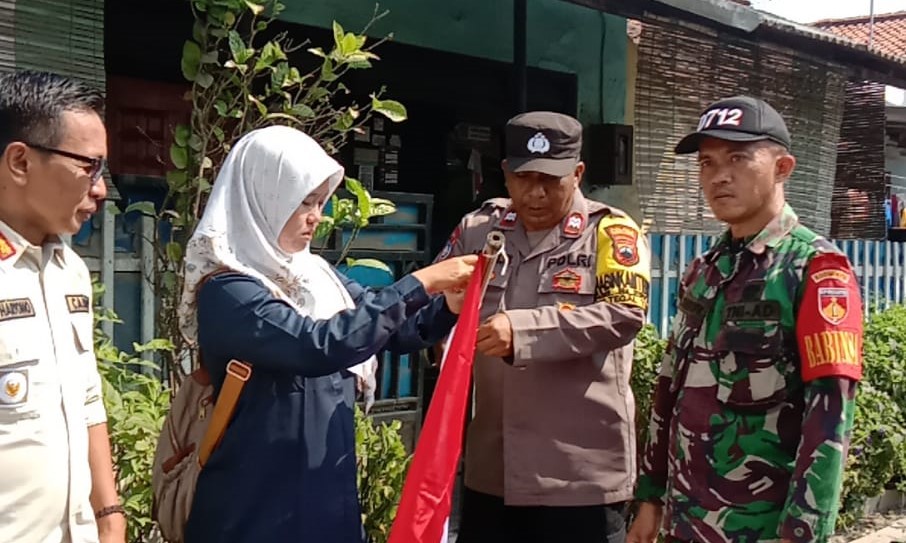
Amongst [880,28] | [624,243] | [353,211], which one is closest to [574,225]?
[624,243]

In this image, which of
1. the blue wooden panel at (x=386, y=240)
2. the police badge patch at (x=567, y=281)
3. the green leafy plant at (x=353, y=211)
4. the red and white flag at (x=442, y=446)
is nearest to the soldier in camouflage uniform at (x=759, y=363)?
the police badge patch at (x=567, y=281)

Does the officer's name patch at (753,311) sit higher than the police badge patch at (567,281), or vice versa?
the police badge patch at (567,281)

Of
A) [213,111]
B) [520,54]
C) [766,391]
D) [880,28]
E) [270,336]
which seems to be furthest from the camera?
[880,28]

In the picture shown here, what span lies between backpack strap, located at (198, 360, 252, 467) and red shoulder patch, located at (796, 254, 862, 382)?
1223 mm

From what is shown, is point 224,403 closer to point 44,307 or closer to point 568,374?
point 44,307

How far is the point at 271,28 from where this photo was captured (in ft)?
15.6

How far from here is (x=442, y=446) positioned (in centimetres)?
230

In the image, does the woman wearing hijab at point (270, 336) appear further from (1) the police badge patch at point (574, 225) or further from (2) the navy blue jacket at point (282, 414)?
(1) the police badge patch at point (574, 225)

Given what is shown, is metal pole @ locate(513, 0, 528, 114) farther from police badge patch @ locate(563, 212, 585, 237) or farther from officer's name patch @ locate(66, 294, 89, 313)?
officer's name patch @ locate(66, 294, 89, 313)

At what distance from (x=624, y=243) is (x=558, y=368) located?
1.30 ft

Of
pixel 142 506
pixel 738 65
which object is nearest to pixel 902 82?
pixel 738 65

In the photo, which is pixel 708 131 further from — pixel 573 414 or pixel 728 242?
pixel 573 414

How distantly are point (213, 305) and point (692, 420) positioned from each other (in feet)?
3.85

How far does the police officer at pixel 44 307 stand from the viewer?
1730mm
